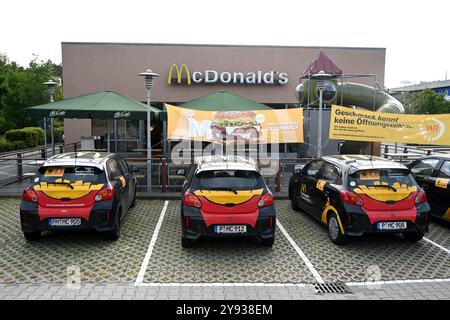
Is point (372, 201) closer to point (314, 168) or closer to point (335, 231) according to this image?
point (335, 231)

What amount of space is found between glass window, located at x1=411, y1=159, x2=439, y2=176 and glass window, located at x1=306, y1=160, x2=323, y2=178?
Answer: 2595 mm

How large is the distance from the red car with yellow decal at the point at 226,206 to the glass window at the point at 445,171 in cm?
421

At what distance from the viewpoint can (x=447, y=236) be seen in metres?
7.46

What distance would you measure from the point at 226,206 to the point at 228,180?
485 mm

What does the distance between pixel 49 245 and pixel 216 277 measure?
3.20m

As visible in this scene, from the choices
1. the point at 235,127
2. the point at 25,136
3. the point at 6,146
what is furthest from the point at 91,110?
the point at 25,136

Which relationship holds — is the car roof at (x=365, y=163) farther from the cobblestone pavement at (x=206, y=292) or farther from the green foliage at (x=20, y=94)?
the green foliage at (x=20, y=94)

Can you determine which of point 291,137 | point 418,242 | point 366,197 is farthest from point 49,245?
point 291,137

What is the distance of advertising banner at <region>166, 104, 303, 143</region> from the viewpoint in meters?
11.4

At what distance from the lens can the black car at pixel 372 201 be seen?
251 inches

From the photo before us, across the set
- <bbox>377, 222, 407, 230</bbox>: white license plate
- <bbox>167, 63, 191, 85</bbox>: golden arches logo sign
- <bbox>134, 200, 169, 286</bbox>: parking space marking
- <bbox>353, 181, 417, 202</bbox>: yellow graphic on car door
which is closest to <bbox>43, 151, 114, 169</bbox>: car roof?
<bbox>134, 200, 169, 286</bbox>: parking space marking

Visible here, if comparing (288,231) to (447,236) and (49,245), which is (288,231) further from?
(49,245)

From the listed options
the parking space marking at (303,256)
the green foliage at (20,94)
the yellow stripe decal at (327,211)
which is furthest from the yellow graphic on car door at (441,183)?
the green foliage at (20,94)

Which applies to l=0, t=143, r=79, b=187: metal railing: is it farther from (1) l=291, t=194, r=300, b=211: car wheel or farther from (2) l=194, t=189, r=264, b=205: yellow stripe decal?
(1) l=291, t=194, r=300, b=211: car wheel
